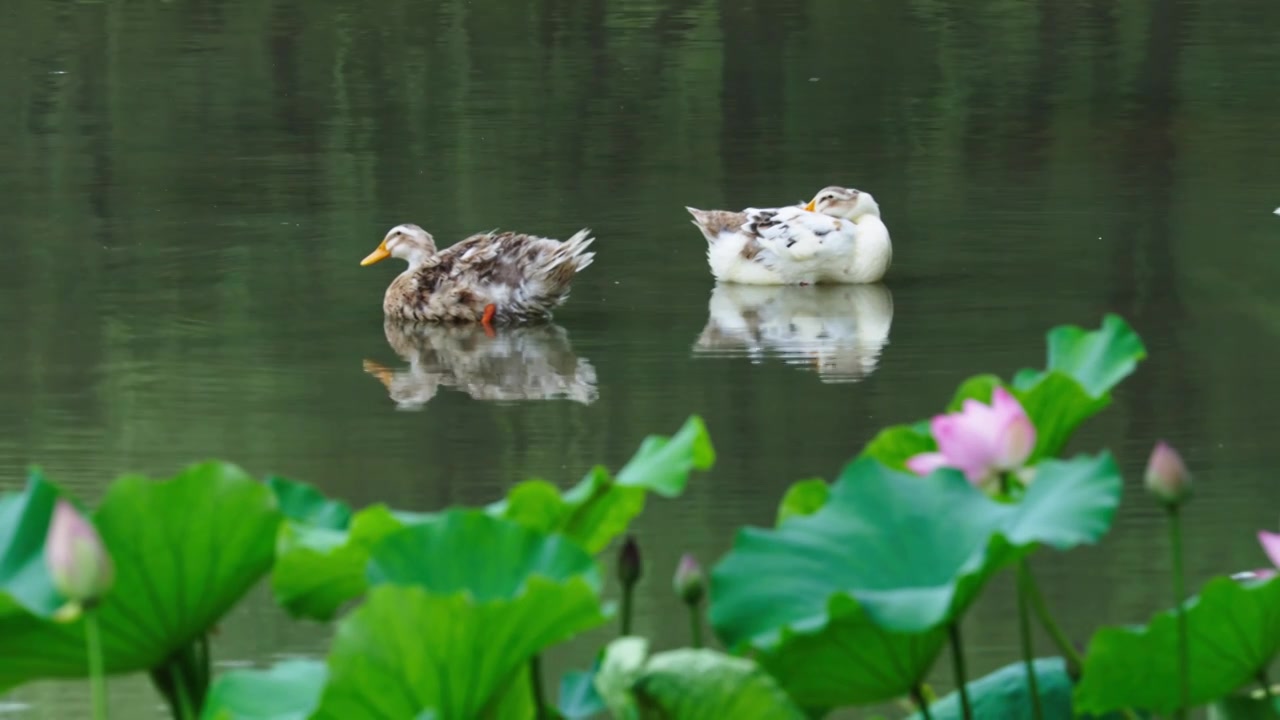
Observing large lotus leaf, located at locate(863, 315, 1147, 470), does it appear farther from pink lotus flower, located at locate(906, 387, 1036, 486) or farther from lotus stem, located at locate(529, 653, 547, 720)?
lotus stem, located at locate(529, 653, 547, 720)

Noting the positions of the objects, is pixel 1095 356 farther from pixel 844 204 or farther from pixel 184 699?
pixel 844 204

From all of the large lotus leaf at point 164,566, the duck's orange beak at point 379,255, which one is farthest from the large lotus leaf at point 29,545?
the duck's orange beak at point 379,255

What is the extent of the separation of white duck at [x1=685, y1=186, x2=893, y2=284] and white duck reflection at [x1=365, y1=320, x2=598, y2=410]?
0.96 metres

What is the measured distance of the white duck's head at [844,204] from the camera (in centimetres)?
841

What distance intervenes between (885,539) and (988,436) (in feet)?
0.46

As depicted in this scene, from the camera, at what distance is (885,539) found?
7.26 feet

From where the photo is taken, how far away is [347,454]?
5.65 metres

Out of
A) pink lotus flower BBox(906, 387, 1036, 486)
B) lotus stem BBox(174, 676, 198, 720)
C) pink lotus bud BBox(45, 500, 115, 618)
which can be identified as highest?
pink lotus bud BBox(45, 500, 115, 618)

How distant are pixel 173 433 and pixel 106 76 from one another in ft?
27.2

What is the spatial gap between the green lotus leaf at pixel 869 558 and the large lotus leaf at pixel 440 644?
0.22 meters

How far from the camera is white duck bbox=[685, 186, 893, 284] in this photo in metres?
8.17

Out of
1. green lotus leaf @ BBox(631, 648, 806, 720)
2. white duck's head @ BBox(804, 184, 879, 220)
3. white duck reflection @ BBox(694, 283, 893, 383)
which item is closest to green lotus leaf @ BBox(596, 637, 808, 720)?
green lotus leaf @ BBox(631, 648, 806, 720)

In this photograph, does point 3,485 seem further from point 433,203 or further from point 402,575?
point 433,203

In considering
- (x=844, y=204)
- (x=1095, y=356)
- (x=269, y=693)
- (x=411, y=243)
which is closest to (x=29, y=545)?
(x=269, y=693)
